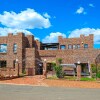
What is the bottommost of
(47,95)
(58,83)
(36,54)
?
(47,95)

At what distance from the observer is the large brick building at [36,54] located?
145 ft

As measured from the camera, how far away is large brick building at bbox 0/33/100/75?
44.2 metres

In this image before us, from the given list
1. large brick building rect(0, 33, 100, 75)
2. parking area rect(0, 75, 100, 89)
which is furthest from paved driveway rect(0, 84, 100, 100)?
large brick building rect(0, 33, 100, 75)

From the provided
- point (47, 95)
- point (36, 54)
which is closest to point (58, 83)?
point (47, 95)

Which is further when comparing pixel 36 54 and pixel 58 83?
pixel 36 54

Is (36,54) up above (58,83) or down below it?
above

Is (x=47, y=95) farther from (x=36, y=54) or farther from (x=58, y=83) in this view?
(x=36, y=54)

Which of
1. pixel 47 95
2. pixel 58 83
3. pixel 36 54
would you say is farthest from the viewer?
pixel 36 54

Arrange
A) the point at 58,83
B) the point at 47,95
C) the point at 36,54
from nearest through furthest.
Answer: the point at 47,95
the point at 58,83
the point at 36,54

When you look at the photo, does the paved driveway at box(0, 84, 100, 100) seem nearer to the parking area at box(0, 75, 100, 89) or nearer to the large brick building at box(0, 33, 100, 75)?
the parking area at box(0, 75, 100, 89)

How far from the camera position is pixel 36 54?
157 feet

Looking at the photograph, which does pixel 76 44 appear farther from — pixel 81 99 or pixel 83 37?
pixel 81 99

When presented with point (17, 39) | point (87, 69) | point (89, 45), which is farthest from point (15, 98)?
point (89, 45)

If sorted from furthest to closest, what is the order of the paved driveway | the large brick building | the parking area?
the large brick building
the parking area
the paved driveway
